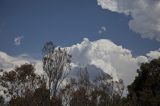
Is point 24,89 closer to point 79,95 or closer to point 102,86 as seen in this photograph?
point 79,95

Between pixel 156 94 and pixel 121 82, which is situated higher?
pixel 121 82

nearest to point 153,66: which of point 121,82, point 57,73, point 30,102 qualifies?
point 121,82

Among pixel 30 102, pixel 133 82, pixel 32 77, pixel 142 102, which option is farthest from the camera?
pixel 133 82

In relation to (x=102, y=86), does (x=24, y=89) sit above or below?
below

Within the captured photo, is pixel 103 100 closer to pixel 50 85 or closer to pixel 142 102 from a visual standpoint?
pixel 142 102

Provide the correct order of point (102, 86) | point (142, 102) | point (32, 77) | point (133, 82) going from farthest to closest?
point (102, 86), point (133, 82), point (142, 102), point (32, 77)

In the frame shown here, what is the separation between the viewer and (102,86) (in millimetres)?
64438

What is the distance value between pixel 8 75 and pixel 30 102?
644 centimetres

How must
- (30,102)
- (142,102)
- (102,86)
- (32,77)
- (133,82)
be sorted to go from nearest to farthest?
(30,102)
(32,77)
(142,102)
(133,82)
(102,86)

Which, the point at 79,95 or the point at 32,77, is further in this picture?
the point at 79,95

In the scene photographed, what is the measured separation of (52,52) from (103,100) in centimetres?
2230

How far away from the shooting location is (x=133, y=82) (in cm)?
5638

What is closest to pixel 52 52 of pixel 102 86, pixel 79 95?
pixel 79 95

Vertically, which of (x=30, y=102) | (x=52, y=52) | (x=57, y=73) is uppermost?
(x=52, y=52)
